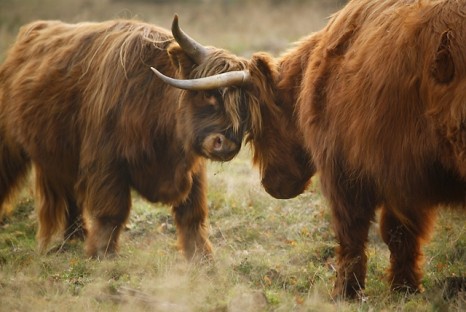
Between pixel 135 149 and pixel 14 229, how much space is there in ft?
6.95

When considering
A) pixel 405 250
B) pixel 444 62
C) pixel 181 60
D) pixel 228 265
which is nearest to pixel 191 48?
pixel 181 60

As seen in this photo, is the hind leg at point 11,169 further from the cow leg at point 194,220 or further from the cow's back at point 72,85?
the cow leg at point 194,220

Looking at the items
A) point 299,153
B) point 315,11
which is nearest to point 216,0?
point 315,11

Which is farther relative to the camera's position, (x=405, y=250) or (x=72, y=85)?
(x=72, y=85)

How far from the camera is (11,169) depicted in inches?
270

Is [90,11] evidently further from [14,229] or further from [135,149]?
[135,149]

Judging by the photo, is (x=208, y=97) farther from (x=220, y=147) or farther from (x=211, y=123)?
(x=220, y=147)

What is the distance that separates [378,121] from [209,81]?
1455mm

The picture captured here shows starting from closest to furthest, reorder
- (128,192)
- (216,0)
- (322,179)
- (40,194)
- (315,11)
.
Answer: (322,179) < (128,192) < (40,194) < (315,11) < (216,0)

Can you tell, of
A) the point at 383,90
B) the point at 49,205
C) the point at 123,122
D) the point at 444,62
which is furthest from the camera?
the point at 49,205

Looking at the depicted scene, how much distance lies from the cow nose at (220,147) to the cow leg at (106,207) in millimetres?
826

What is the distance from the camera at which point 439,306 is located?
441cm

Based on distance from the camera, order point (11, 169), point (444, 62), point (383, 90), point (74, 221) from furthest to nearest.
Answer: point (74, 221) < point (11, 169) < point (383, 90) < point (444, 62)

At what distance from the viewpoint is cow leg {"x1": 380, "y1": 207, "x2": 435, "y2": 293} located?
5.12 meters
